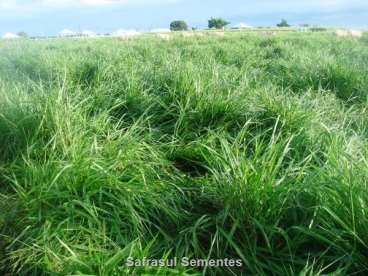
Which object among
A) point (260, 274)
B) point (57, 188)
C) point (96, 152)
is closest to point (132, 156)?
point (96, 152)

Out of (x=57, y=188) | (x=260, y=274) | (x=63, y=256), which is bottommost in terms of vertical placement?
(x=260, y=274)

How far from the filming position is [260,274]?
1.60m

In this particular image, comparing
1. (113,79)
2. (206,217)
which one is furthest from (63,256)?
(113,79)

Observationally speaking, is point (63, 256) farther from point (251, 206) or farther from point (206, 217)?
point (251, 206)

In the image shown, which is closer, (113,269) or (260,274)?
(113,269)

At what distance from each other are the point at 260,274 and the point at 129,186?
670 millimetres

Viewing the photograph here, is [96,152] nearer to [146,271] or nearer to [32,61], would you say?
[146,271]

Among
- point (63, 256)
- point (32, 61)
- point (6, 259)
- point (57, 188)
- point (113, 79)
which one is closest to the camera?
point (63, 256)

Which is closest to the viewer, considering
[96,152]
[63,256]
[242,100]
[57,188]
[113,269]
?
[113,269]

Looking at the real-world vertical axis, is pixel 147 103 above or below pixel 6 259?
above

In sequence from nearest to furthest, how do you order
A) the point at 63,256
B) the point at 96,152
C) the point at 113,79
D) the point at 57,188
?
the point at 63,256, the point at 57,188, the point at 96,152, the point at 113,79

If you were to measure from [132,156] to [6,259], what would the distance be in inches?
29.5

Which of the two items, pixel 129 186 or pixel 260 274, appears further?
pixel 129 186

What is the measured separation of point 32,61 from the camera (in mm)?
4617
